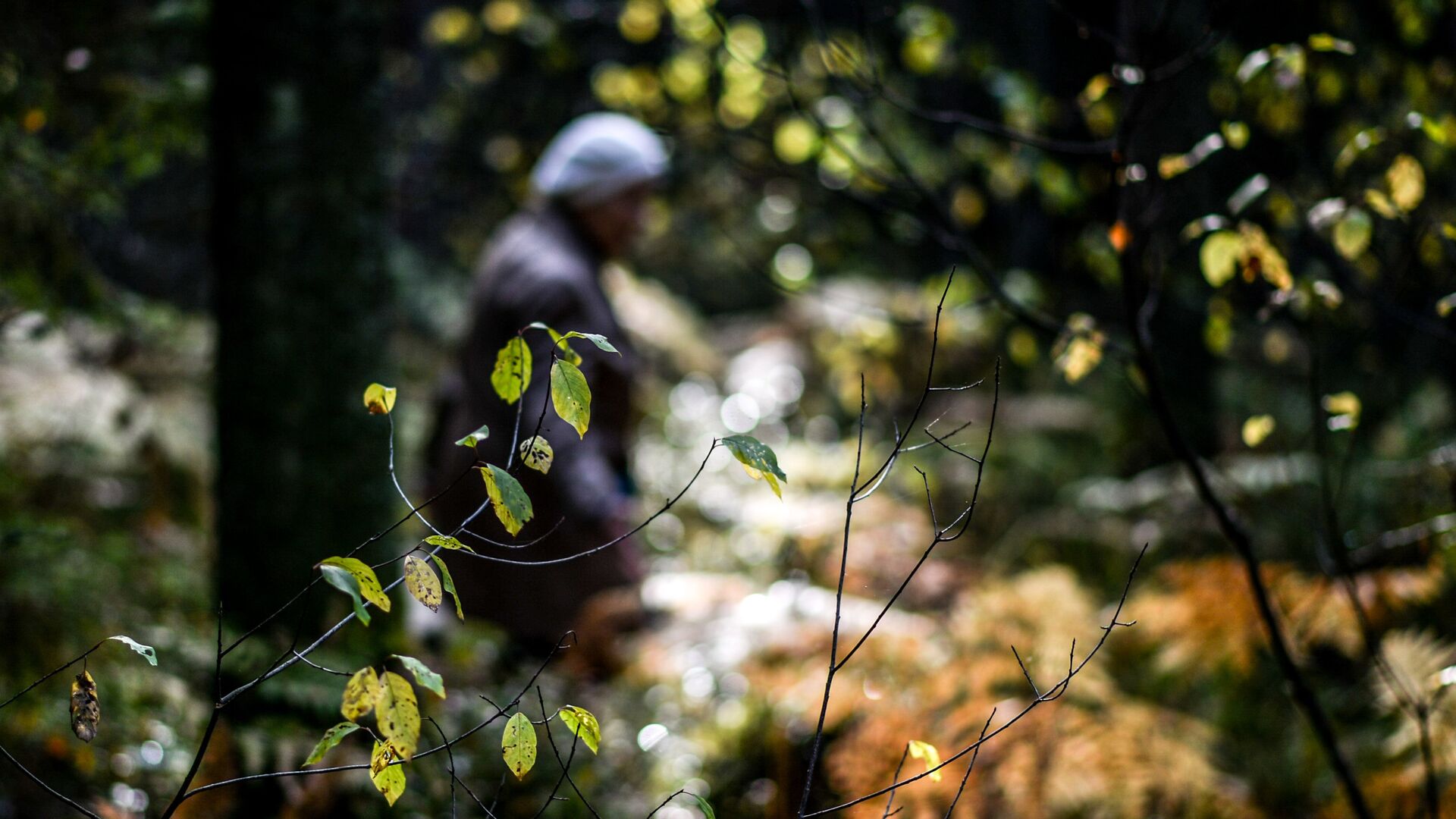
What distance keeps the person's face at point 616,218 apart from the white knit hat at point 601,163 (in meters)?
0.03

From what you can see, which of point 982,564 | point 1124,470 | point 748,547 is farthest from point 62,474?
point 1124,470

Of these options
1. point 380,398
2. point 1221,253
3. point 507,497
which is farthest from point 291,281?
point 1221,253

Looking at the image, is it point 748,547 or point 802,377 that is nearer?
point 748,547

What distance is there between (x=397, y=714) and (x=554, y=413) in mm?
2144

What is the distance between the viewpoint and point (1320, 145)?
101 inches

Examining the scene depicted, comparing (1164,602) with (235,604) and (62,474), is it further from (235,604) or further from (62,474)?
(62,474)

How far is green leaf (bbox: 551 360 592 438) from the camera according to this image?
3.51 feet

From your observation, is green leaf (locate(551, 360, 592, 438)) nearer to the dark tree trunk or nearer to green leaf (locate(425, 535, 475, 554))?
green leaf (locate(425, 535, 475, 554))

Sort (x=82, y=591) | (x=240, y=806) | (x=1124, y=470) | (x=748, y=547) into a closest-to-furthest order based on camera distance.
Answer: (x=240, y=806) → (x=82, y=591) → (x=748, y=547) → (x=1124, y=470)

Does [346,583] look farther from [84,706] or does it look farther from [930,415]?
[930,415]

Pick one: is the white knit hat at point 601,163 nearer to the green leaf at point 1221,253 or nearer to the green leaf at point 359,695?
the green leaf at point 1221,253

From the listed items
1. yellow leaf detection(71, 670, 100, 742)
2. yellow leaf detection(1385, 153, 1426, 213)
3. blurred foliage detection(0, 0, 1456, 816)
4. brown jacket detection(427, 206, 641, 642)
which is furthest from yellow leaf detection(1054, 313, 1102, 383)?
yellow leaf detection(71, 670, 100, 742)

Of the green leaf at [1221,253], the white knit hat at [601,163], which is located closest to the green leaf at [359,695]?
the green leaf at [1221,253]

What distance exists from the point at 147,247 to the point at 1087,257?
7358 millimetres
